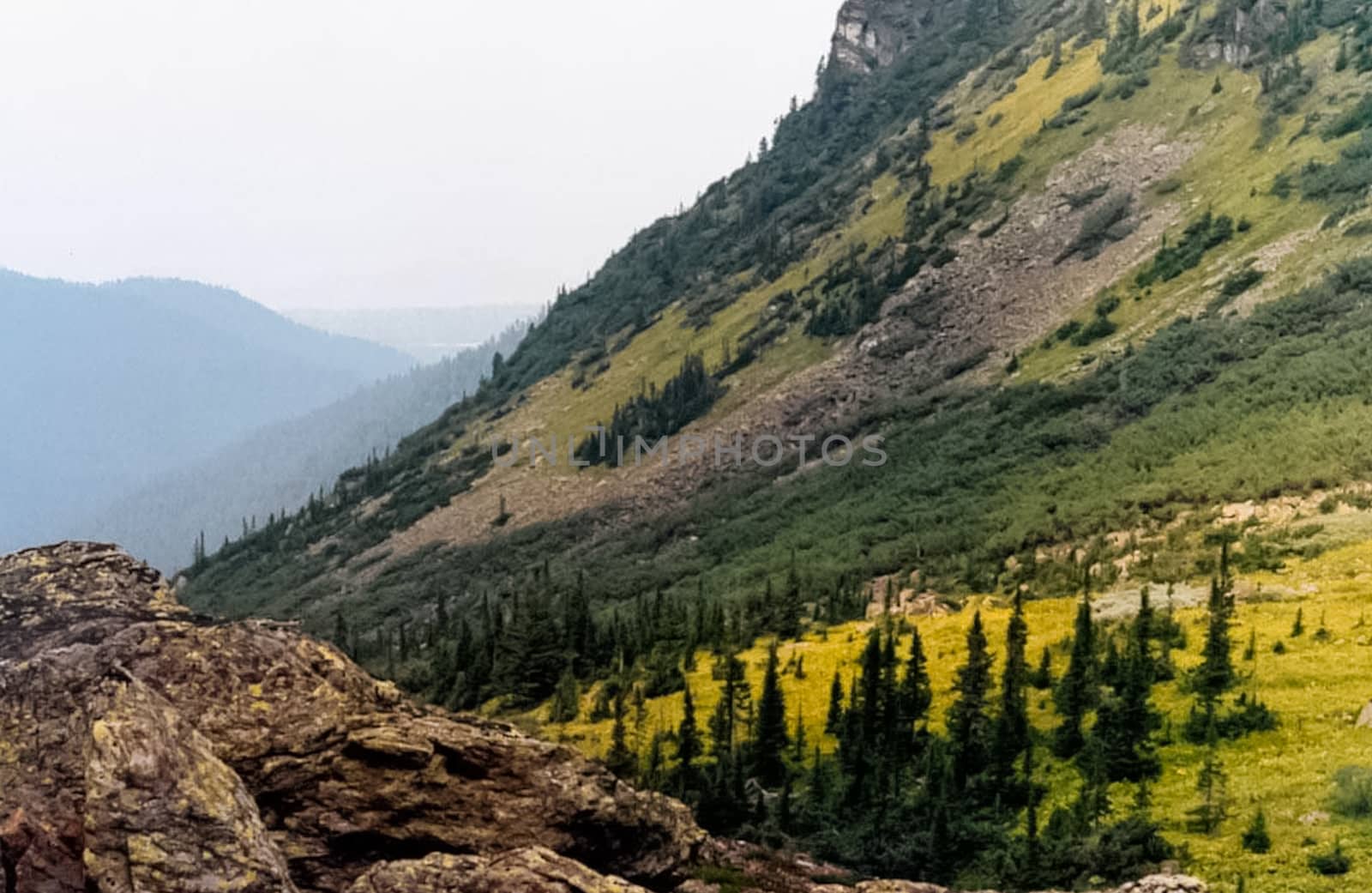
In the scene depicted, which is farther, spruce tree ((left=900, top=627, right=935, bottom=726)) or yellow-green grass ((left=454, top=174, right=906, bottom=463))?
yellow-green grass ((left=454, top=174, right=906, bottom=463))

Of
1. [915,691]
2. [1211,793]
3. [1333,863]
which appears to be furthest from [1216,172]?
[1333,863]

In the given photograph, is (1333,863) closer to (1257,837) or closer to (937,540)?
(1257,837)

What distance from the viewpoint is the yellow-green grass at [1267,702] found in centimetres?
1864

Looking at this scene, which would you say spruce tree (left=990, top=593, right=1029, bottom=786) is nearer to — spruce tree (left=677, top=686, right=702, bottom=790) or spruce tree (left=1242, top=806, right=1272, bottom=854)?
spruce tree (left=1242, top=806, right=1272, bottom=854)

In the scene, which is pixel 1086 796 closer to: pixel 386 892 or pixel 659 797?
pixel 659 797

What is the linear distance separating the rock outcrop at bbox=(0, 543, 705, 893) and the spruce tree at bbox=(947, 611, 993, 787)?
12997 millimetres

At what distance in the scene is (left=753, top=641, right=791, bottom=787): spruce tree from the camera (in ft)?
105

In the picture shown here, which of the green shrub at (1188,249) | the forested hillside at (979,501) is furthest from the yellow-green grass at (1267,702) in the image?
the green shrub at (1188,249)

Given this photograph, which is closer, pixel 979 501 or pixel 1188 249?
pixel 979 501

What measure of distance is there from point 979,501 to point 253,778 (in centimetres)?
5585

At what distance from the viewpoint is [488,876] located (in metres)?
10.8

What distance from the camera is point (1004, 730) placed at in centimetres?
2700

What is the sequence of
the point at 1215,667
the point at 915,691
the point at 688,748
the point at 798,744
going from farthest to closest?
the point at 798,744, the point at 688,748, the point at 915,691, the point at 1215,667

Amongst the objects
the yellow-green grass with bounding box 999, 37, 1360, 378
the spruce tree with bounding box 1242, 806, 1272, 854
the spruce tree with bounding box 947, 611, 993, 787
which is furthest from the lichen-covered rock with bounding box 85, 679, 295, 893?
the yellow-green grass with bounding box 999, 37, 1360, 378
